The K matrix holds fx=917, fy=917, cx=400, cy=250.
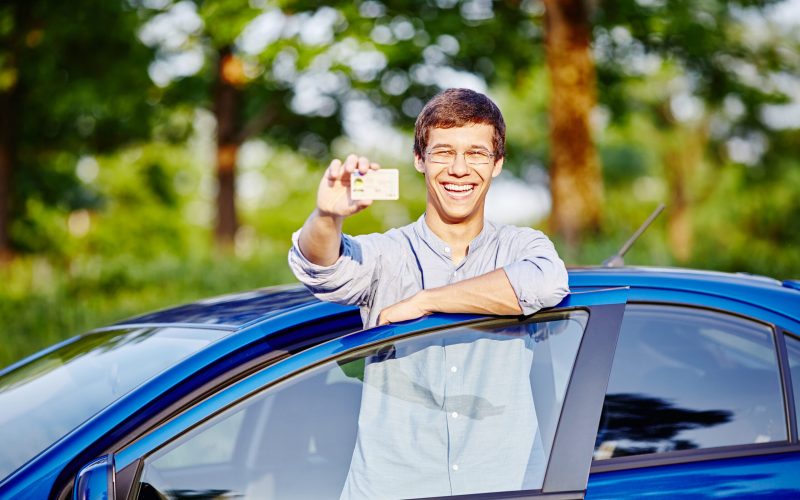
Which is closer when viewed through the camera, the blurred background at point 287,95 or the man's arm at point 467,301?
the man's arm at point 467,301

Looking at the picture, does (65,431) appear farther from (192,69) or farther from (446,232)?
(192,69)

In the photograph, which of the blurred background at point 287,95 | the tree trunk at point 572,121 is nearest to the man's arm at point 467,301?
the blurred background at point 287,95

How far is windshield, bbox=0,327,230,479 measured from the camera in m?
2.46

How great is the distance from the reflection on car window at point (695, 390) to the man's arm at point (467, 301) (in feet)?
1.24

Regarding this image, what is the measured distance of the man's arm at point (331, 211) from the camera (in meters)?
2.17

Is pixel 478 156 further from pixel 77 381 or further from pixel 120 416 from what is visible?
pixel 77 381

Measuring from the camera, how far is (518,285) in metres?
2.24

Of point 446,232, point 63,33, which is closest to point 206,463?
point 446,232

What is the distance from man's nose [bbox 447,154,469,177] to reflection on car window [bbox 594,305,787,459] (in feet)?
1.86

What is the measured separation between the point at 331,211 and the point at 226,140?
14.6 meters

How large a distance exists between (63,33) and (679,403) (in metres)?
12.7

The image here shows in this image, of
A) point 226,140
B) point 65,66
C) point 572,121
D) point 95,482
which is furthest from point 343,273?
point 226,140

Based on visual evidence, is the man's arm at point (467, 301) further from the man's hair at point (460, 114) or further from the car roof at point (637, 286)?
the man's hair at point (460, 114)

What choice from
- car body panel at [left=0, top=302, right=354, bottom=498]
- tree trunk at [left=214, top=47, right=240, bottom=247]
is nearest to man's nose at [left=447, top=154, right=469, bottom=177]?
car body panel at [left=0, top=302, right=354, bottom=498]
